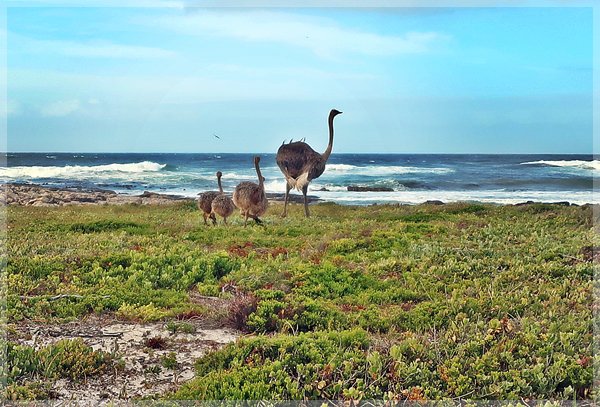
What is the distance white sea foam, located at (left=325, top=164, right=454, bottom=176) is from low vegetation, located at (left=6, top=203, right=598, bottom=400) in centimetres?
141

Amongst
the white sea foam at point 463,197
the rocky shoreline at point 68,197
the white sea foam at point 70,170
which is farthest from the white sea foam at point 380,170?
the white sea foam at point 70,170

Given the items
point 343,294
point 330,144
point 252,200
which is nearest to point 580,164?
point 330,144

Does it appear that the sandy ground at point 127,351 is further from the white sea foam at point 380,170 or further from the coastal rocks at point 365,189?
the coastal rocks at point 365,189

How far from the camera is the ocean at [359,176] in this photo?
12875 millimetres

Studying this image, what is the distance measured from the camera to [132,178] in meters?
13.9

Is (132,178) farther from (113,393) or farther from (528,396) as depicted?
(528,396)

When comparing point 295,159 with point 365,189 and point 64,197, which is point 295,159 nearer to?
point 365,189

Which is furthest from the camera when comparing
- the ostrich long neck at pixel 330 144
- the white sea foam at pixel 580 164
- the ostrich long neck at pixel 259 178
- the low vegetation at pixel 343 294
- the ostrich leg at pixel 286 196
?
the ostrich leg at pixel 286 196

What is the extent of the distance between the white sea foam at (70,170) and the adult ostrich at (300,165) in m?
2.63

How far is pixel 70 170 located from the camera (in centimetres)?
1415

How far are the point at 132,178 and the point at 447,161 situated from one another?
6394 mm

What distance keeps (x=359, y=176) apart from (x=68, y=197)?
591cm

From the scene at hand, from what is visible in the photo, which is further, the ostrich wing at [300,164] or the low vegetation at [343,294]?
the ostrich wing at [300,164]

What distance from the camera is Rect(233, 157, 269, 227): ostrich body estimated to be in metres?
12.7
